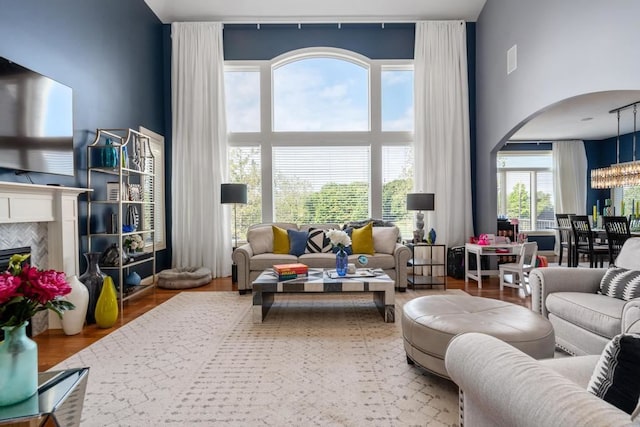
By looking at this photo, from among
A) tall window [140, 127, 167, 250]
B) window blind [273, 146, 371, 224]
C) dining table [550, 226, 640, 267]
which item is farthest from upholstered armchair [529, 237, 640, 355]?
tall window [140, 127, 167, 250]

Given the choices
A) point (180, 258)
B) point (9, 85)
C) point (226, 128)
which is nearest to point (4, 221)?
point (9, 85)

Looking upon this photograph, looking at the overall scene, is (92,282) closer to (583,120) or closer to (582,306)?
(582,306)

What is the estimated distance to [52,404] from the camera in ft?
4.30

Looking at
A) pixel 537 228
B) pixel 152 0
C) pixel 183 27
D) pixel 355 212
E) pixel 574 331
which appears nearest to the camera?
pixel 574 331

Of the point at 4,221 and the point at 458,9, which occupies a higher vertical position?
the point at 458,9

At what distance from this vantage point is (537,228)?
8523 millimetres

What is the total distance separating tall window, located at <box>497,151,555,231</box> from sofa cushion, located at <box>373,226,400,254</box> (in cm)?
504

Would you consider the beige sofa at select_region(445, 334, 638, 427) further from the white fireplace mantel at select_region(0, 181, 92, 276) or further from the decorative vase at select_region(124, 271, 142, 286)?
the decorative vase at select_region(124, 271, 142, 286)

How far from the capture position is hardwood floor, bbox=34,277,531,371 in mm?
2674

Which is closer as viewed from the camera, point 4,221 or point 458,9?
point 4,221

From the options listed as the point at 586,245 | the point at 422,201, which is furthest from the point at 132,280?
the point at 586,245

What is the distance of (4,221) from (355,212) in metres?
4.40

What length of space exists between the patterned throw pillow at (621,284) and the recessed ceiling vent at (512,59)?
3.24 metres

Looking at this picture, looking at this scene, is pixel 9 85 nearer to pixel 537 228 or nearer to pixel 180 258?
pixel 180 258
